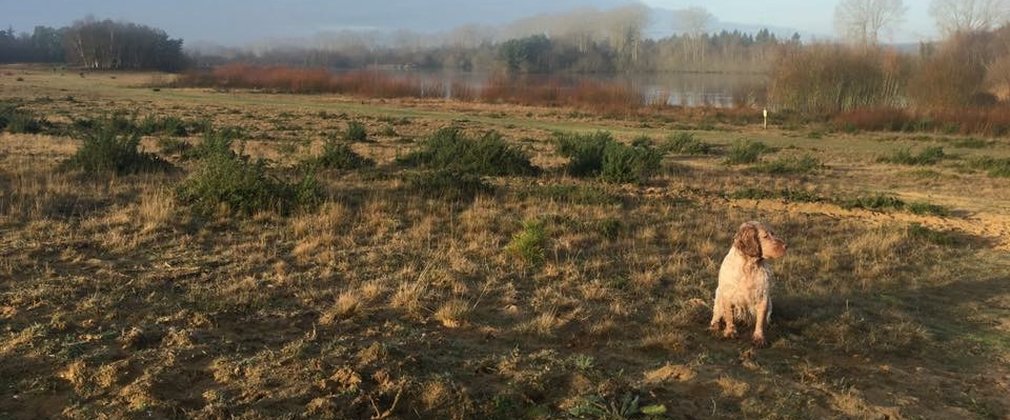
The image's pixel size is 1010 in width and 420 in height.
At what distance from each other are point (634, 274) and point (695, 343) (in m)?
1.86

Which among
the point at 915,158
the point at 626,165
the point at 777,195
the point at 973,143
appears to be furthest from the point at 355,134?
the point at 973,143

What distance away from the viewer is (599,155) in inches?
626

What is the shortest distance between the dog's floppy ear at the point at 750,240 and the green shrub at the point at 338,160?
32.8 ft

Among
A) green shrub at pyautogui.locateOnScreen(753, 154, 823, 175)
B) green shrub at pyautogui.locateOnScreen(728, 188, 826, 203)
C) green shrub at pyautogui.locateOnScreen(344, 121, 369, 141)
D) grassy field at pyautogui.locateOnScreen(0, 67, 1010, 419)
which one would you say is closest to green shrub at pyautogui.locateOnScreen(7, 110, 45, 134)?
green shrub at pyautogui.locateOnScreen(344, 121, 369, 141)

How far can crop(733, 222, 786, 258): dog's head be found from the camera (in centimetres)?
505

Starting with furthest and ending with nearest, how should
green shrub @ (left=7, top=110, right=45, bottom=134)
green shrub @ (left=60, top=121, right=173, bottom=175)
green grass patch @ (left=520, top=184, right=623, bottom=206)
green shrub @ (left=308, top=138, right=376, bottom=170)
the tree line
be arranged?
the tree line → green shrub @ (left=7, top=110, right=45, bottom=134) → green shrub @ (left=308, top=138, right=376, bottom=170) → green shrub @ (left=60, top=121, right=173, bottom=175) → green grass patch @ (left=520, top=184, right=623, bottom=206)

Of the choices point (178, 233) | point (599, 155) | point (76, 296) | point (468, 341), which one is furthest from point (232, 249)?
point (599, 155)

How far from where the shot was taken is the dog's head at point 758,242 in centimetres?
505

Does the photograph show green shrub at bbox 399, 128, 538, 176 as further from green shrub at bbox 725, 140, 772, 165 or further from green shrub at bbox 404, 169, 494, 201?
green shrub at bbox 725, 140, 772, 165

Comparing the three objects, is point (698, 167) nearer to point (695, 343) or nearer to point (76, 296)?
point (695, 343)

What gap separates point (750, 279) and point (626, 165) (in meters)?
9.62

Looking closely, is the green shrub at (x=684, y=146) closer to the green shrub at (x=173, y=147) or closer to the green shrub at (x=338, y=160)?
the green shrub at (x=338, y=160)

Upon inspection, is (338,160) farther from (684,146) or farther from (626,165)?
(684,146)

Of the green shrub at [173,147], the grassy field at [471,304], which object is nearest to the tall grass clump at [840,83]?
the grassy field at [471,304]
